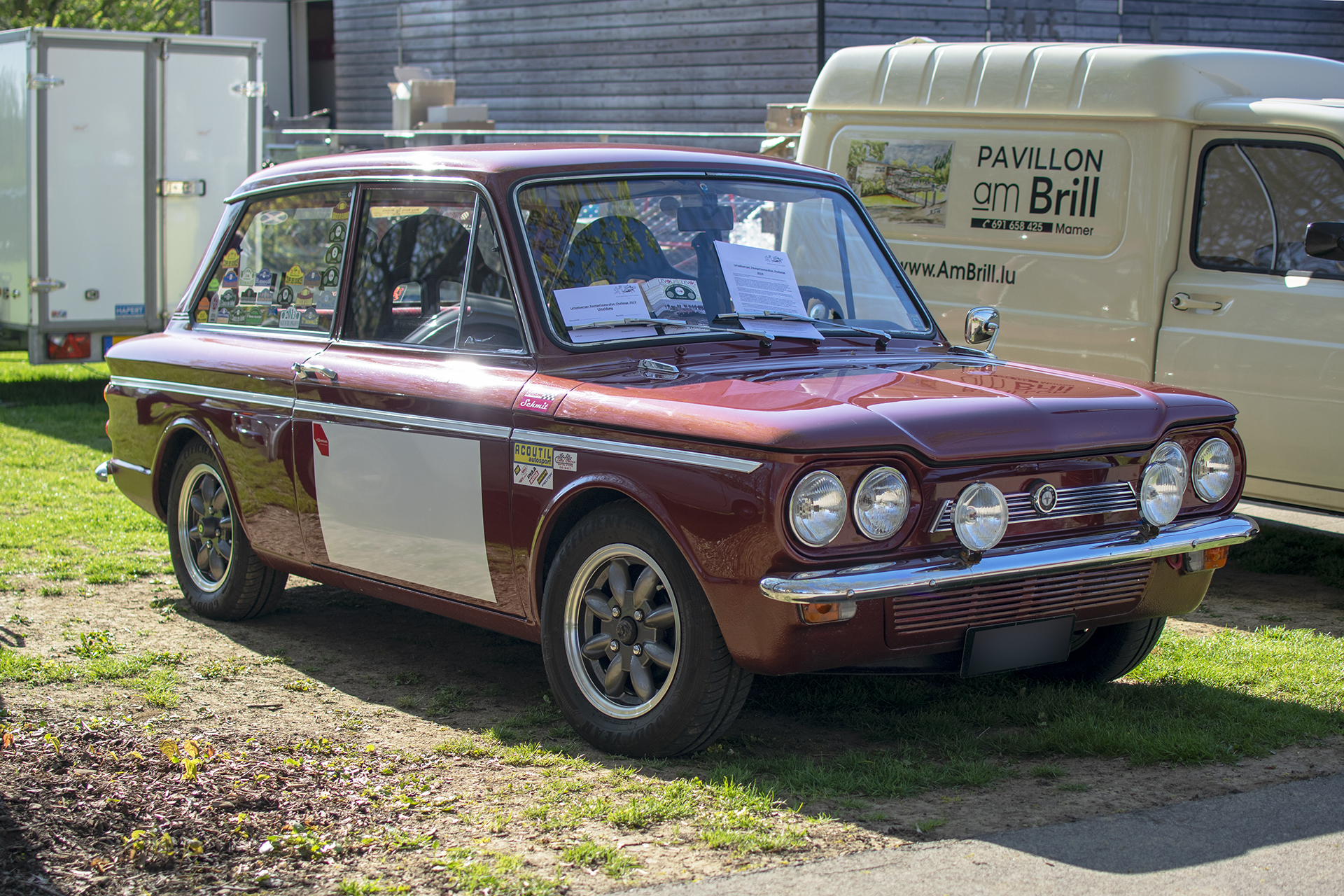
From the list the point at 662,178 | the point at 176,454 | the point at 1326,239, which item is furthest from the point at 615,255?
the point at 1326,239

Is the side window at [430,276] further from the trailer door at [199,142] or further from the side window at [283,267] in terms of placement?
the trailer door at [199,142]

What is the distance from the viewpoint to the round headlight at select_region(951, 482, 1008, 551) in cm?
414

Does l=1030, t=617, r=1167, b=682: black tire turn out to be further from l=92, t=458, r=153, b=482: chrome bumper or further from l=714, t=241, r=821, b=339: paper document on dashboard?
l=92, t=458, r=153, b=482: chrome bumper

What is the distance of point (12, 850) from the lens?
3.65 metres

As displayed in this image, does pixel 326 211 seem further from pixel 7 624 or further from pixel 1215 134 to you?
pixel 1215 134

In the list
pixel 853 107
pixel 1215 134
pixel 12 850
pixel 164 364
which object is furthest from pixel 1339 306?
pixel 12 850

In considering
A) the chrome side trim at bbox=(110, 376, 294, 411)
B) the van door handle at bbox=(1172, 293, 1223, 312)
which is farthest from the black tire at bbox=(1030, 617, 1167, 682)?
the chrome side trim at bbox=(110, 376, 294, 411)

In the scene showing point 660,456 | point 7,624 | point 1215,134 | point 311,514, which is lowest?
point 7,624

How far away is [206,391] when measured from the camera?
6.11m

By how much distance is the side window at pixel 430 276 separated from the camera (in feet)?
16.6

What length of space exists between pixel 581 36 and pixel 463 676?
16.5m

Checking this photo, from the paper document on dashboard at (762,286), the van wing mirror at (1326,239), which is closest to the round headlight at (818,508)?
the paper document on dashboard at (762,286)

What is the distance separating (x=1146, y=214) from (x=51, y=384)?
11030mm

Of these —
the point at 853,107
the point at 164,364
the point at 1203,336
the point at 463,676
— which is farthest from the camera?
the point at 853,107
